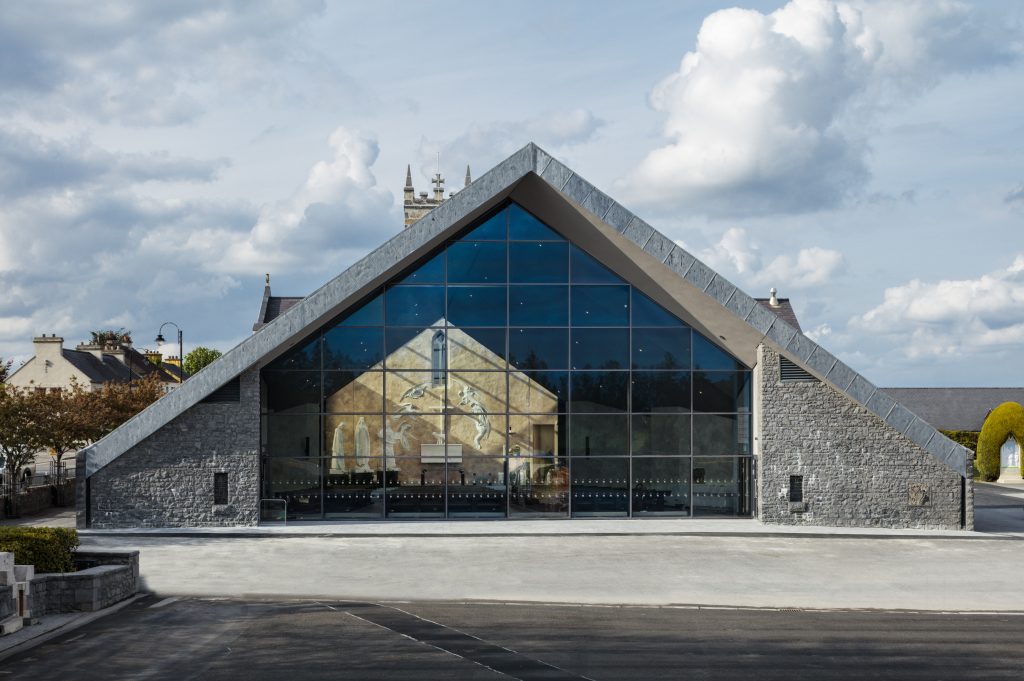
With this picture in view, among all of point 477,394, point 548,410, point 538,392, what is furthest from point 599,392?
point 477,394

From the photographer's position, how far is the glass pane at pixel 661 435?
29.8 m

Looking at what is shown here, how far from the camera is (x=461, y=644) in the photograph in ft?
48.3

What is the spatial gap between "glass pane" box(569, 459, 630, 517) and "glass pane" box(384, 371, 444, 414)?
4.37 metres

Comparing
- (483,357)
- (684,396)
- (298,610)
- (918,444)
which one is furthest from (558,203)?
(298,610)

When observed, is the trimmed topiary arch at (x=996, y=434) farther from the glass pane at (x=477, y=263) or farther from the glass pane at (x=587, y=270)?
the glass pane at (x=477, y=263)

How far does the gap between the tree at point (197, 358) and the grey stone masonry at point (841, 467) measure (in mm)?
89056

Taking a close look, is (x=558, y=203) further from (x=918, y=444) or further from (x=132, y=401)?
(x=132, y=401)

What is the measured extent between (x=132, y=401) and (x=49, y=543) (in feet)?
79.8

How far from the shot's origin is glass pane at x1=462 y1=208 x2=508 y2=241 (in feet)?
97.6

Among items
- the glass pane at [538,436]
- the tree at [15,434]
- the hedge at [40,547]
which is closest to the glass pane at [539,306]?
the glass pane at [538,436]

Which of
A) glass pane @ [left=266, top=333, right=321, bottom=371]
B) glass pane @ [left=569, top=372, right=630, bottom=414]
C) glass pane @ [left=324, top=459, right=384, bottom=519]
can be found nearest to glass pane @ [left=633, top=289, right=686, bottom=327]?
glass pane @ [left=569, top=372, right=630, bottom=414]

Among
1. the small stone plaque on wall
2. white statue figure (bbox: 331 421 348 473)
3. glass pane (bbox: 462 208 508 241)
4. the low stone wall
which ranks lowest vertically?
the low stone wall

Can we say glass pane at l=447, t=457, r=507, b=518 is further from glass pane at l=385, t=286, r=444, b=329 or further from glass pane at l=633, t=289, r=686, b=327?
glass pane at l=633, t=289, r=686, b=327

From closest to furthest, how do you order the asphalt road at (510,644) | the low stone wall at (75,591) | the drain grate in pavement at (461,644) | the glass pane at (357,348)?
the drain grate in pavement at (461,644) → the asphalt road at (510,644) → the low stone wall at (75,591) → the glass pane at (357,348)
